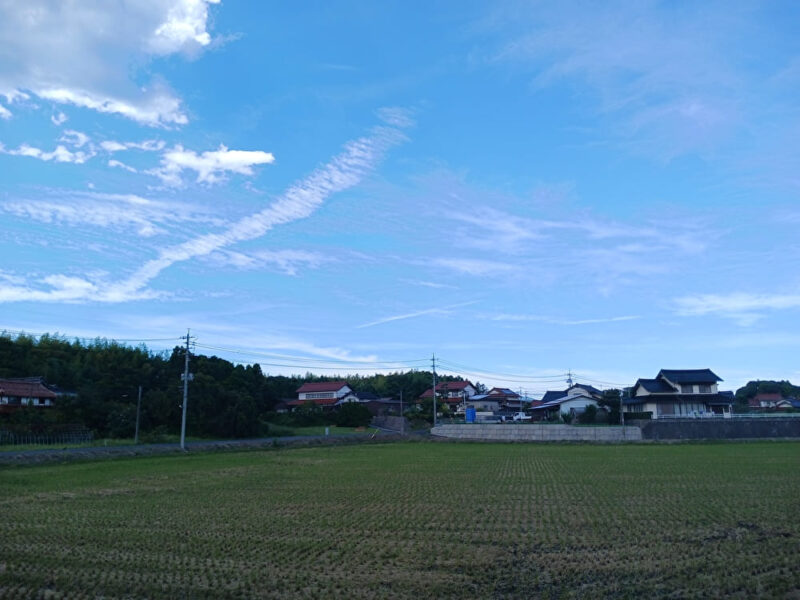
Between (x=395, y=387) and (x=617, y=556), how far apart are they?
7860 centimetres

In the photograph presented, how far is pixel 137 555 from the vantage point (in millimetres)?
9508

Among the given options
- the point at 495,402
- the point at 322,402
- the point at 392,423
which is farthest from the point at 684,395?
the point at 322,402

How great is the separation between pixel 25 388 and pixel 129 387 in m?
7.03

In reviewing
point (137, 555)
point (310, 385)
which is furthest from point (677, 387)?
point (137, 555)

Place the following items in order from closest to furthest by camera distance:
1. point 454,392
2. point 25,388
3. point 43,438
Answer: point 43,438
point 25,388
point 454,392

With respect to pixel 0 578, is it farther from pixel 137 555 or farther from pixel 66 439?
pixel 66 439

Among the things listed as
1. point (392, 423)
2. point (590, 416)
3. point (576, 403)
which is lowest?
point (392, 423)

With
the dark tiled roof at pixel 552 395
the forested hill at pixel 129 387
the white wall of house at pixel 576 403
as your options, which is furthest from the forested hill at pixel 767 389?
the forested hill at pixel 129 387

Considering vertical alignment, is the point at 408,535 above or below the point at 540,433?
above

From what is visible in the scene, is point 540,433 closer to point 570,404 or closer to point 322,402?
point 570,404

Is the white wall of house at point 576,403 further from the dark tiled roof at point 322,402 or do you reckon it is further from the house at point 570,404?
the dark tiled roof at point 322,402

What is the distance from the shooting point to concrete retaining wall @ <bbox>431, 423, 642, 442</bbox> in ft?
133

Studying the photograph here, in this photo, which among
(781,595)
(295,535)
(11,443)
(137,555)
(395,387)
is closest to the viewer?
(781,595)

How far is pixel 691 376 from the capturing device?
168 feet
